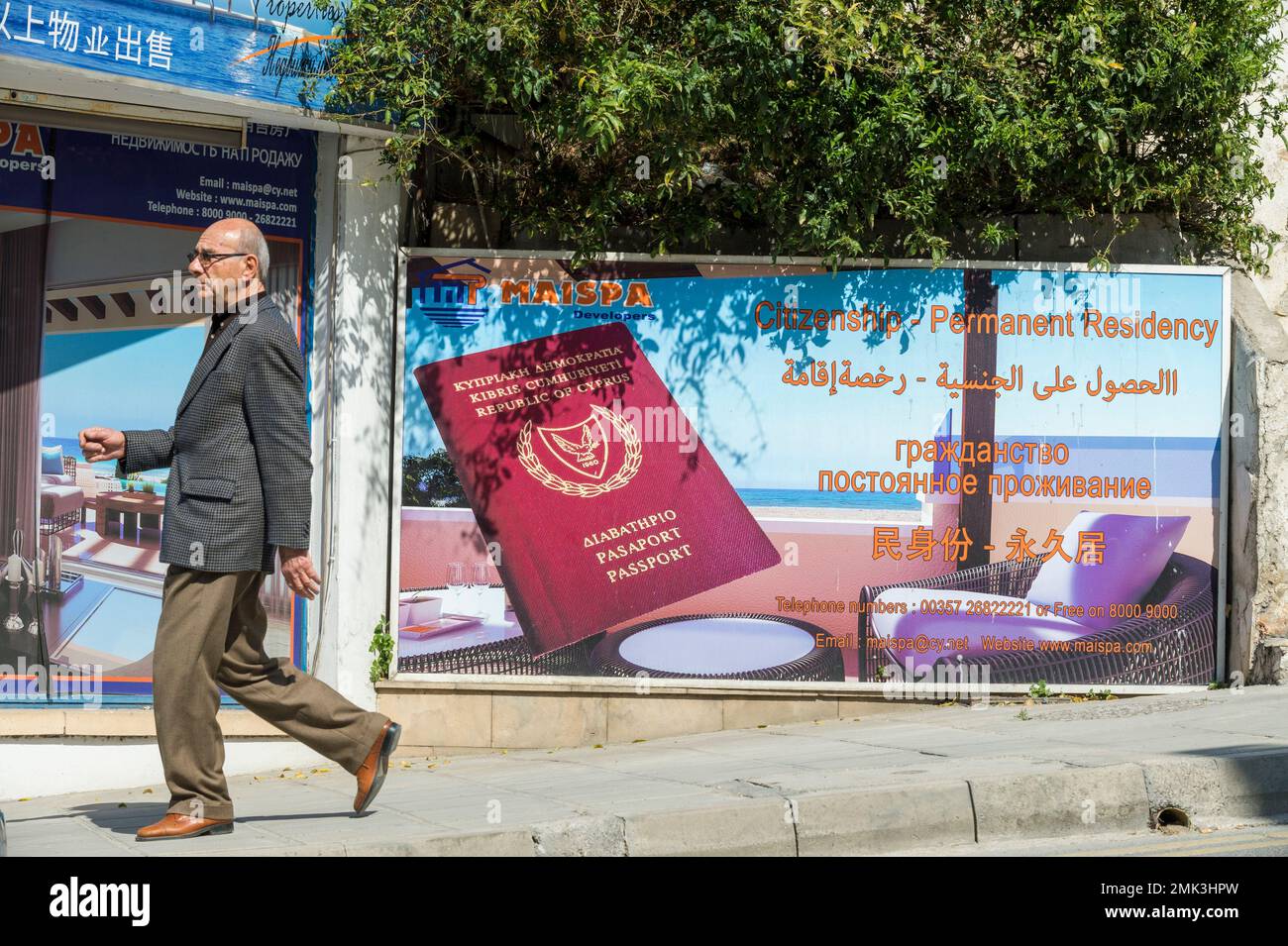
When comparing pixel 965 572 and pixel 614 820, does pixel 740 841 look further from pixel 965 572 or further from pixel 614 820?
pixel 965 572

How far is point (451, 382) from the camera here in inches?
292

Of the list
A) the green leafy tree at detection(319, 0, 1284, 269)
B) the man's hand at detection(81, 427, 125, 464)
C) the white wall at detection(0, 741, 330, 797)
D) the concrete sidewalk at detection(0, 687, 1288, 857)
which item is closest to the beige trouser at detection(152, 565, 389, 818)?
the concrete sidewalk at detection(0, 687, 1288, 857)

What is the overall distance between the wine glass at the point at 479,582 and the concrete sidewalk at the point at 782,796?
3.33 ft

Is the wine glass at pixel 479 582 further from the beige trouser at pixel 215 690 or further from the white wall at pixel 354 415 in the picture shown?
the beige trouser at pixel 215 690

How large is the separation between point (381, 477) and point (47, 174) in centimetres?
234

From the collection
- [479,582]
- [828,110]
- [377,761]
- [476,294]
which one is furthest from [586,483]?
[377,761]

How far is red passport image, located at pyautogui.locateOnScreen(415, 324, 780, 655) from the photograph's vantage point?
7.38m

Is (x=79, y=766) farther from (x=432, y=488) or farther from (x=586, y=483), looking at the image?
(x=586, y=483)

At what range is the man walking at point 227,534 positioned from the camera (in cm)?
441

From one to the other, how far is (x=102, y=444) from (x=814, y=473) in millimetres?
4131

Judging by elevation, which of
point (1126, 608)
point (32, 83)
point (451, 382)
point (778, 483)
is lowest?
point (1126, 608)

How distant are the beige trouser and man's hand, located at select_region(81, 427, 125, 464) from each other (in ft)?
1.53

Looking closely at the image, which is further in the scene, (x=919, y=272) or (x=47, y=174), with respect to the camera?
(x=919, y=272)

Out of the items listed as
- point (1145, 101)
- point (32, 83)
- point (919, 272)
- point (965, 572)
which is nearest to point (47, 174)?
point (32, 83)
